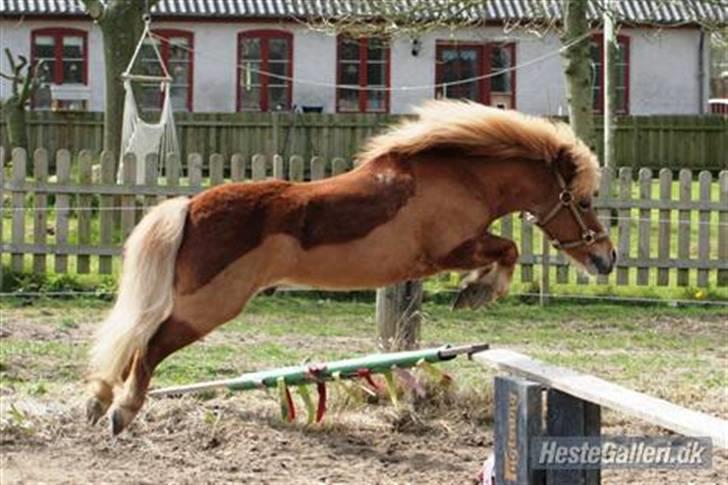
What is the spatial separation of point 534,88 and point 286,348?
24.7 m

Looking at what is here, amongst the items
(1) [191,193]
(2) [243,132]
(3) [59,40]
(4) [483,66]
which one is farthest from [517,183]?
(3) [59,40]

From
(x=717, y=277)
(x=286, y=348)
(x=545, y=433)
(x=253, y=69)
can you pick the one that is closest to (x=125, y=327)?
(x=545, y=433)

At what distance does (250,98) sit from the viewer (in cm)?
3684

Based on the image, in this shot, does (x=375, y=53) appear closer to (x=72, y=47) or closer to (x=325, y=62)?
(x=325, y=62)

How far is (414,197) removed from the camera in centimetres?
733

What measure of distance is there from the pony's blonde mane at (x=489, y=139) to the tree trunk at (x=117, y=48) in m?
13.2

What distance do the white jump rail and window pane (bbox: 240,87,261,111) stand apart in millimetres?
29257

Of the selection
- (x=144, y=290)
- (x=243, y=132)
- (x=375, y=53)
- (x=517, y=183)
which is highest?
(x=375, y=53)

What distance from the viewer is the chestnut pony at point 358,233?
7.29 metres

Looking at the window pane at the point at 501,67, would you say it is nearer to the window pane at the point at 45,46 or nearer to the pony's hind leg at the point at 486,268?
the window pane at the point at 45,46

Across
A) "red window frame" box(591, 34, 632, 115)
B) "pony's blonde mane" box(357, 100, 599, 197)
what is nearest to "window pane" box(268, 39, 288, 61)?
"red window frame" box(591, 34, 632, 115)

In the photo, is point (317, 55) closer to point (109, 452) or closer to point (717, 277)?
point (717, 277)

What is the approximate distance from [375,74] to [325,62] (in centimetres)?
124

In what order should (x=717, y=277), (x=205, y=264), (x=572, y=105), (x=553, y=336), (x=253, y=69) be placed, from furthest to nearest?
(x=253, y=69), (x=572, y=105), (x=717, y=277), (x=553, y=336), (x=205, y=264)
